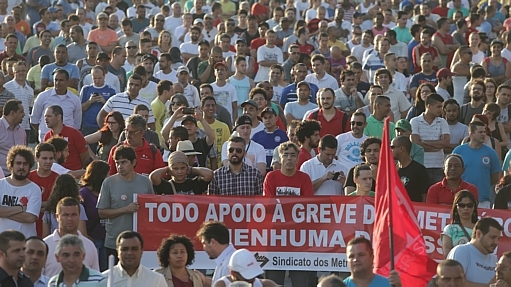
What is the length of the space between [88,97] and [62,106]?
1111 millimetres

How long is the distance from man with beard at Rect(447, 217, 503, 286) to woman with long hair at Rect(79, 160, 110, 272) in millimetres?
3744

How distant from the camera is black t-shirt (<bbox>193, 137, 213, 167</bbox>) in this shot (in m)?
15.8

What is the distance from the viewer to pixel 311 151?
15.5 metres

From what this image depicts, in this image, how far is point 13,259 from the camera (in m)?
10.7

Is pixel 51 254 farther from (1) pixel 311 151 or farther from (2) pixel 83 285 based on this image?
(1) pixel 311 151

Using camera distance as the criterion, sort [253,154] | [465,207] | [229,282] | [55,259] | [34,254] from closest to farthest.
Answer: [229,282] → [34,254] → [55,259] → [465,207] → [253,154]

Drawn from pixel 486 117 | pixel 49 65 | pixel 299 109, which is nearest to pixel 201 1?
pixel 49 65

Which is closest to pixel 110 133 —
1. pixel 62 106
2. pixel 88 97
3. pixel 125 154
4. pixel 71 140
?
pixel 71 140

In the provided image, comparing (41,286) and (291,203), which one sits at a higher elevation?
(291,203)

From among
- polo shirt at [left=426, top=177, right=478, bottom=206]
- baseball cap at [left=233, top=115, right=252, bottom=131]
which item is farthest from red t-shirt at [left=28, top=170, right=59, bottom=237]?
polo shirt at [left=426, top=177, right=478, bottom=206]

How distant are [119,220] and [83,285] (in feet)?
9.07

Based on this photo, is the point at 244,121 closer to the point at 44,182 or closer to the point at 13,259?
the point at 44,182

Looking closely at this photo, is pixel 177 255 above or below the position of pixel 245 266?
above

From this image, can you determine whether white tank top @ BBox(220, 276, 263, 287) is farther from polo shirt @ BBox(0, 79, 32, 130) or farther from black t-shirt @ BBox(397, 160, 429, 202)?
polo shirt @ BBox(0, 79, 32, 130)
